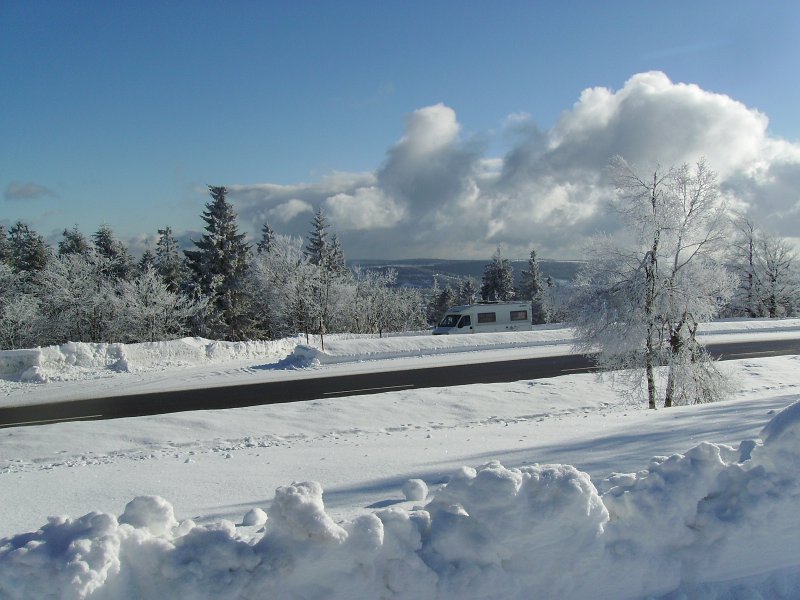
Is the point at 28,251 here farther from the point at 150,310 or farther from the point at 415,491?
the point at 415,491

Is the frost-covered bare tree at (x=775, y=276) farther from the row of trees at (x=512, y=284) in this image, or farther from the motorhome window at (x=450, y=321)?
the motorhome window at (x=450, y=321)

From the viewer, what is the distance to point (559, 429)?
9.31 meters

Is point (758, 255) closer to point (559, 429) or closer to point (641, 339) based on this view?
point (641, 339)

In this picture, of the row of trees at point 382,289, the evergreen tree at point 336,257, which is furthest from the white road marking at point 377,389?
the evergreen tree at point 336,257

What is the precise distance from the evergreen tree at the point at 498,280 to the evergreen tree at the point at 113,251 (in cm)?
3979

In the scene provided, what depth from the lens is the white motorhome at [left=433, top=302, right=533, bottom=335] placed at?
123 ft

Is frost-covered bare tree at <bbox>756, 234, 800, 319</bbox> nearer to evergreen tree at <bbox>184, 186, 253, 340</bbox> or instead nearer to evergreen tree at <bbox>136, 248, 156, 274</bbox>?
evergreen tree at <bbox>184, 186, 253, 340</bbox>

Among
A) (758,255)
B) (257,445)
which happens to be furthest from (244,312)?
(758,255)

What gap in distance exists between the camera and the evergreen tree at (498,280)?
67.3 meters

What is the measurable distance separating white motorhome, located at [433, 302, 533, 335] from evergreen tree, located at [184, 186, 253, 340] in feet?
51.6

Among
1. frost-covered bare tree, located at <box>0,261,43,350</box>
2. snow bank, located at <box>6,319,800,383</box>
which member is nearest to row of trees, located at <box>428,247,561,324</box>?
snow bank, located at <box>6,319,800,383</box>

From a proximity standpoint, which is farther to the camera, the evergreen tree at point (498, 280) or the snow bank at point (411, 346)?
the evergreen tree at point (498, 280)

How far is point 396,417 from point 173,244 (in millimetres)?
45547

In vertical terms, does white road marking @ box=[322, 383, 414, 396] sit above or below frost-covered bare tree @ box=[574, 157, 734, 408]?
below
